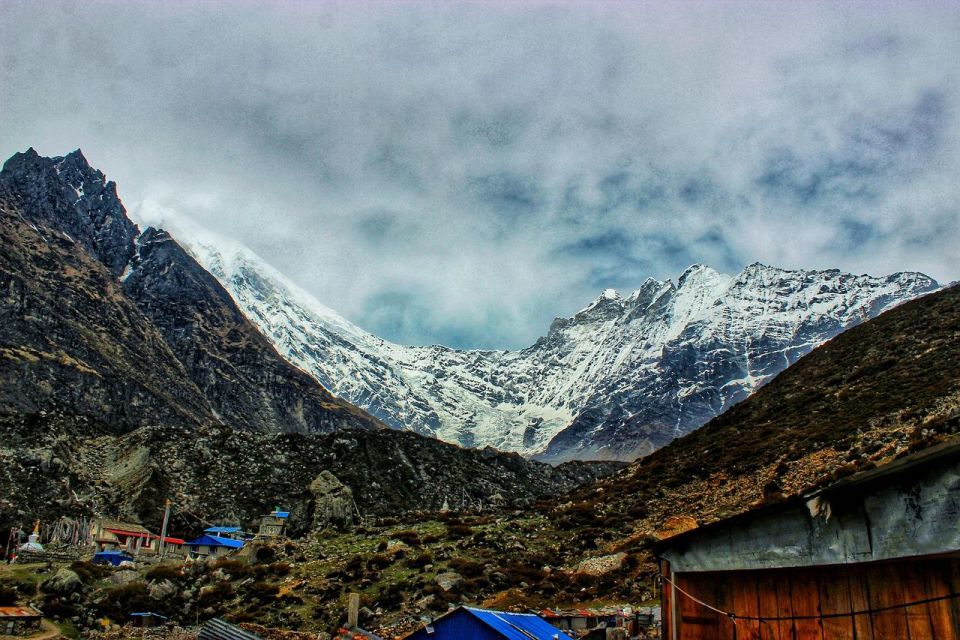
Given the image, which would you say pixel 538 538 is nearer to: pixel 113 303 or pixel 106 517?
pixel 106 517

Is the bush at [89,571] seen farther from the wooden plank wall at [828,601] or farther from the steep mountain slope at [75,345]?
the steep mountain slope at [75,345]

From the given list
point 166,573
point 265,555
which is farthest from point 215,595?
point 265,555

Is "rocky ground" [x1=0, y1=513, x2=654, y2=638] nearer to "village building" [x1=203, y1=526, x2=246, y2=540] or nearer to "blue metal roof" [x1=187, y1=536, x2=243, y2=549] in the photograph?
"blue metal roof" [x1=187, y1=536, x2=243, y2=549]

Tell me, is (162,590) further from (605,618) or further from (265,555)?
(605,618)

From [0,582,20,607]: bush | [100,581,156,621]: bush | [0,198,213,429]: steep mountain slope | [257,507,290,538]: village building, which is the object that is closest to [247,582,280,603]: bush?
[100,581,156,621]: bush

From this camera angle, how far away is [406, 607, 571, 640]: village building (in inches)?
760

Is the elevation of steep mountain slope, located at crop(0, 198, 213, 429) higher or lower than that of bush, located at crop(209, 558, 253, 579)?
higher

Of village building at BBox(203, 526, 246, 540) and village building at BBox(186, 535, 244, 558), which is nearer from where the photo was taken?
village building at BBox(186, 535, 244, 558)

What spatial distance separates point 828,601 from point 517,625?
14242 millimetres

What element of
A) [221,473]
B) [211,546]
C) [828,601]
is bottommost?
[828,601]

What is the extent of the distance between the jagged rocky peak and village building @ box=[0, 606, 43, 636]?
506 feet

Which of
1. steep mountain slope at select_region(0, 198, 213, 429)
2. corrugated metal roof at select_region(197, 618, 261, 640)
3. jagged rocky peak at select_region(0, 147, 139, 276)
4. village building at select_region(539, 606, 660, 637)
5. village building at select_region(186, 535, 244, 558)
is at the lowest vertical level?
corrugated metal roof at select_region(197, 618, 261, 640)

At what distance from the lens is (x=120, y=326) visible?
463ft

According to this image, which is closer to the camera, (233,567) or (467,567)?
(467,567)
